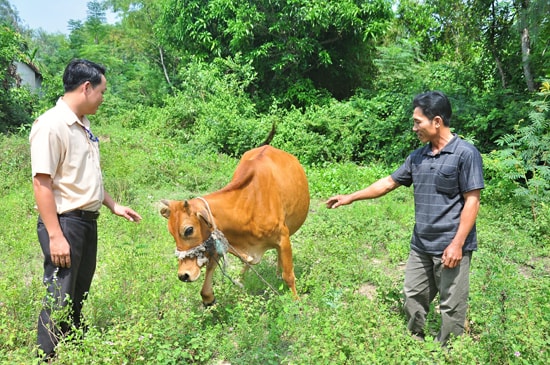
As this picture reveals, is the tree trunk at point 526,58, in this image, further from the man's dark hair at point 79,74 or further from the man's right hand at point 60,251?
the man's right hand at point 60,251

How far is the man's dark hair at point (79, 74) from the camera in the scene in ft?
10.0

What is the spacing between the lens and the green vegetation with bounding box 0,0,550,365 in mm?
3336

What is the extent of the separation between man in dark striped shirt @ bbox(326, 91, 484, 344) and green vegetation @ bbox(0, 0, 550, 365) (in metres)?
0.33

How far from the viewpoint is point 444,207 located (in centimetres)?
332

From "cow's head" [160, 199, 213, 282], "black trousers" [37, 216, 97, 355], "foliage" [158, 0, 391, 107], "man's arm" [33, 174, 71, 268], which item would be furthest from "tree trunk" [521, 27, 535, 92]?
"man's arm" [33, 174, 71, 268]

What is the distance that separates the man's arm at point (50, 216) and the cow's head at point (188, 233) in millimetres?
787

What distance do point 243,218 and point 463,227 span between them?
184 centimetres

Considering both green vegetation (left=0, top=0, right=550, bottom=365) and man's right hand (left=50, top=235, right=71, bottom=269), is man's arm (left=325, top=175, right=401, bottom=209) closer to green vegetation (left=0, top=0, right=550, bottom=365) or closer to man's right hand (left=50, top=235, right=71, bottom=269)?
green vegetation (left=0, top=0, right=550, bottom=365)

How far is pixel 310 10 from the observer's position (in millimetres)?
13320

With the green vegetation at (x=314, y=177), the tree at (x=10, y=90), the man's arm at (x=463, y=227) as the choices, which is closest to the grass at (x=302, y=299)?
the green vegetation at (x=314, y=177)

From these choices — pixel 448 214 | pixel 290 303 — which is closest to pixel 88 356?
pixel 290 303

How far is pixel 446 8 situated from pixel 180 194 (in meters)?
7.85

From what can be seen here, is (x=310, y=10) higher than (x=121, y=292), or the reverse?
(x=310, y=10)

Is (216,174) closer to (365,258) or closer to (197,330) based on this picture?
(365,258)
